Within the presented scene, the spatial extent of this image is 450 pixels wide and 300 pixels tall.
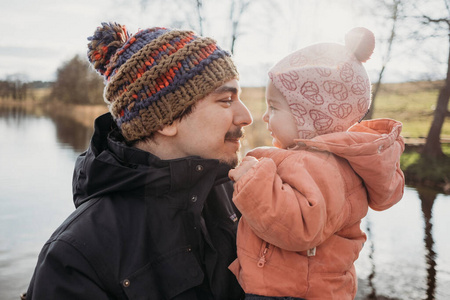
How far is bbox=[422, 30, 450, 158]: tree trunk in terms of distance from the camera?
13.4 metres

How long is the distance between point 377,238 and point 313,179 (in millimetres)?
7056

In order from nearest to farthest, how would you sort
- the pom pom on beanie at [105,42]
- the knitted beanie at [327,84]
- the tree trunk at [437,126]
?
the knitted beanie at [327,84] → the pom pom on beanie at [105,42] → the tree trunk at [437,126]

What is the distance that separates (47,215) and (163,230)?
9.57 meters

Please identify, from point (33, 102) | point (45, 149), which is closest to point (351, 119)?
point (45, 149)

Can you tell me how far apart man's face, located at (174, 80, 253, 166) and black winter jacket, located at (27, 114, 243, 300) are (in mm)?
114

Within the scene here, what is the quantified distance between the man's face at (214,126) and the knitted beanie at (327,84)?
0.27 metres

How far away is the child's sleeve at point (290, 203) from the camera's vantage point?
1686 millimetres

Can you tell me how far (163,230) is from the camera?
1.90 meters

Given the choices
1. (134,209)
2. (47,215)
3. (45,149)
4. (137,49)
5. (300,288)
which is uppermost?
(137,49)

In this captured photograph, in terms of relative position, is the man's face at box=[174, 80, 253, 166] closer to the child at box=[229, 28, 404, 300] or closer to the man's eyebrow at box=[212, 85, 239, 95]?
the man's eyebrow at box=[212, 85, 239, 95]

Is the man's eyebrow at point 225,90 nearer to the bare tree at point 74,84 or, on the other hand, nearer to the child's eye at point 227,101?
the child's eye at point 227,101

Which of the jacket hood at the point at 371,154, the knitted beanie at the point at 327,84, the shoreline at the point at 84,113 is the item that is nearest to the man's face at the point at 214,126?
the knitted beanie at the point at 327,84

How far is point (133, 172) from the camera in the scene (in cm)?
193

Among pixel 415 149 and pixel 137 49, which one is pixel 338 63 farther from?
pixel 415 149
